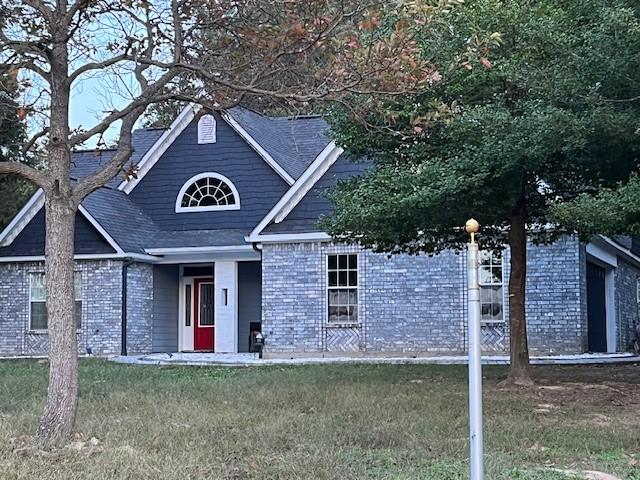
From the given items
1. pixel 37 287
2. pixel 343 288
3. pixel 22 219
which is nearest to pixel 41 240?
pixel 22 219

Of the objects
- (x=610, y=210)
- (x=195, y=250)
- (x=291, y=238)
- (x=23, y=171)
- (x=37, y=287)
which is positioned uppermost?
(x=291, y=238)

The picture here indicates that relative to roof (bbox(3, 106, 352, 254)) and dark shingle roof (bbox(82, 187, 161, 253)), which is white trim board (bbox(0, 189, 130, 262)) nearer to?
roof (bbox(3, 106, 352, 254))

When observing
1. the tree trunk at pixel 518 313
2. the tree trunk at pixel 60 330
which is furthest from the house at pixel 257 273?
the tree trunk at pixel 60 330

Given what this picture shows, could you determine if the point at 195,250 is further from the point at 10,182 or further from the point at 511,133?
the point at 511,133

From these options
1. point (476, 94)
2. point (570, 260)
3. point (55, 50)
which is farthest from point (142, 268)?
point (55, 50)

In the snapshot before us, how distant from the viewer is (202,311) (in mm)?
23875

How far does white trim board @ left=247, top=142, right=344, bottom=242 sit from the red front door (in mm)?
3860

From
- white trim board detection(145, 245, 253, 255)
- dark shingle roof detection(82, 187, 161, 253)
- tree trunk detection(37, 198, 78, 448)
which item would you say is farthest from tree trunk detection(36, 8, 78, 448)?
dark shingle roof detection(82, 187, 161, 253)

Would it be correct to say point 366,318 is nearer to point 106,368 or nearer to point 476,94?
point 106,368

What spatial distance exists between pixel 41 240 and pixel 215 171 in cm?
477

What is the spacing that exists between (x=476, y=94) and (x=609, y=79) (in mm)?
2066

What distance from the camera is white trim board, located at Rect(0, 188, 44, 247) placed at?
73.7 ft

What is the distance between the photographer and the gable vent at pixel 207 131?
2322cm

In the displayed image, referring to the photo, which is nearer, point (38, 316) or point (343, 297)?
point (343, 297)
